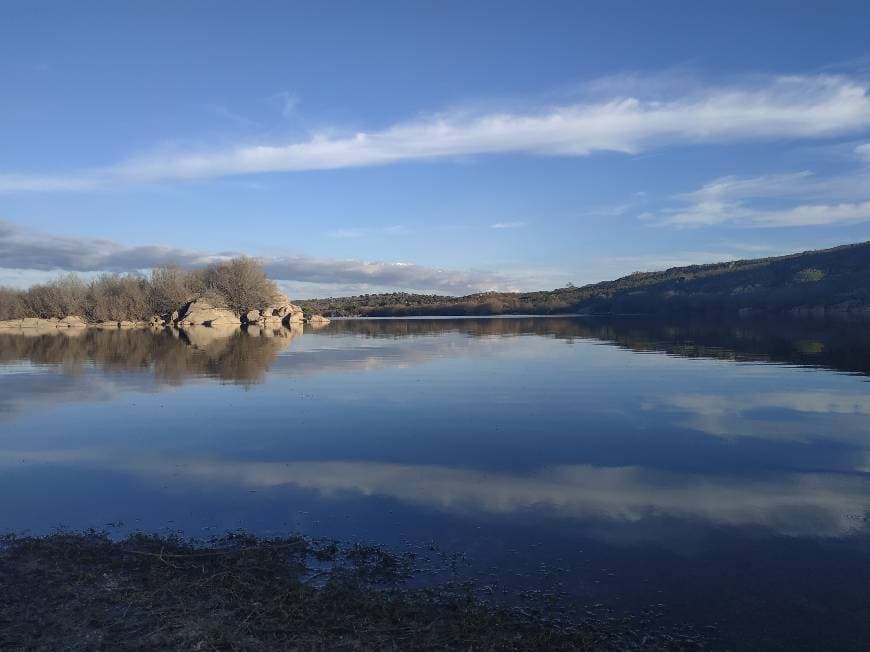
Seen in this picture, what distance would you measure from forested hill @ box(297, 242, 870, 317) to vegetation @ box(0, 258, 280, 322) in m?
46.2

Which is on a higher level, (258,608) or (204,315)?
(204,315)

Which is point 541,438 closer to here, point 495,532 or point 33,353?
point 495,532

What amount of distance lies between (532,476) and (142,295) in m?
114

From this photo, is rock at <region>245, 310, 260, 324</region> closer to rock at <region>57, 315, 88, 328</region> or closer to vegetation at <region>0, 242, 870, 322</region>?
vegetation at <region>0, 242, 870, 322</region>

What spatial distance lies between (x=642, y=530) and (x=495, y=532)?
2.04 m

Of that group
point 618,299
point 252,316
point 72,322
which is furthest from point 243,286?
point 618,299

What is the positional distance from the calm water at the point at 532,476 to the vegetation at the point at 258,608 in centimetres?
66

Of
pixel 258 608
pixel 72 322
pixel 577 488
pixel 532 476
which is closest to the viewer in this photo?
pixel 258 608

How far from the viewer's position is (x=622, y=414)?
16281mm

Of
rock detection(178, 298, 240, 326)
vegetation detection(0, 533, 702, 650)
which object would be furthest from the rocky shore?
vegetation detection(0, 533, 702, 650)

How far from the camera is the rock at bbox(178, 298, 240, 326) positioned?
96.6m

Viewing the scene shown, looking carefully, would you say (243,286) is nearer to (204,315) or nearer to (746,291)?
(204,315)

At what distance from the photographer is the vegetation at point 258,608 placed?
17.9 ft

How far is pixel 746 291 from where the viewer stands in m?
144
